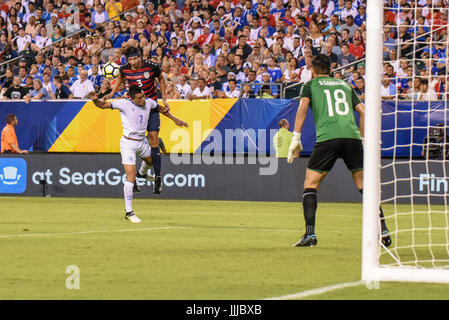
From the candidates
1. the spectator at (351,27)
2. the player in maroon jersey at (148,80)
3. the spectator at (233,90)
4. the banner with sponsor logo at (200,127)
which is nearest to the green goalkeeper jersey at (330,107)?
the player in maroon jersey at (148,80)

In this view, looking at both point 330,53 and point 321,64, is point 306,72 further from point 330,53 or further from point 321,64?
point 321,64

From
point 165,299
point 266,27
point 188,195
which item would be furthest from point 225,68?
point 165,299

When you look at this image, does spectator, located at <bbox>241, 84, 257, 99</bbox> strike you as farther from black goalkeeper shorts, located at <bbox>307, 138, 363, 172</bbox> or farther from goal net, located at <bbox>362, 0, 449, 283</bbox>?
black goalkeeper shorts, located at <bbox>307, 138, 363, 172</bbox>

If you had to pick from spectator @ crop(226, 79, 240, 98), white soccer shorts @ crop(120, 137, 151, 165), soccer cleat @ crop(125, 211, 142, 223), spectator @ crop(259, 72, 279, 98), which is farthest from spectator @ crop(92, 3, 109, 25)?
soccer cleat @ crop(125, 211, 142, 223)

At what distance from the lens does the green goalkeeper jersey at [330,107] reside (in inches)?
424

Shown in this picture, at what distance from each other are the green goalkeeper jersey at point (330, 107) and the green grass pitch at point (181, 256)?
1.42 metres

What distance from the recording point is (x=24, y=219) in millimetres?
15602

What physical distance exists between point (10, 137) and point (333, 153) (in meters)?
15.1

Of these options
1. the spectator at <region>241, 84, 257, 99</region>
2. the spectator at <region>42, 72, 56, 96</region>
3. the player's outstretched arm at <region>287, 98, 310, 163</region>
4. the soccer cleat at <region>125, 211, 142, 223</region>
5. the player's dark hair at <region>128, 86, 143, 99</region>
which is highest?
the spectator at <region>42, 72, 56, 96</region>

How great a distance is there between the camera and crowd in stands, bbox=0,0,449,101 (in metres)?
22.9

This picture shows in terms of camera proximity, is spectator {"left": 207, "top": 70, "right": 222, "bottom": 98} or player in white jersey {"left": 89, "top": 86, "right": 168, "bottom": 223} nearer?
player in white jersey {"left": 89, "top": 86, "right": 168, "bottom": 223}

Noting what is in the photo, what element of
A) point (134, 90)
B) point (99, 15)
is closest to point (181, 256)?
point (134, 90)

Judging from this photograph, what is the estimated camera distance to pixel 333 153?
1074 cm

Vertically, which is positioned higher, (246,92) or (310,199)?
(246,92)
